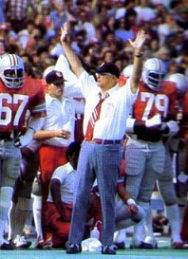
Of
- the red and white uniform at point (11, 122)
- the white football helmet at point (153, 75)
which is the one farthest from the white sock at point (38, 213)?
the white football helmet at point (153, 75)

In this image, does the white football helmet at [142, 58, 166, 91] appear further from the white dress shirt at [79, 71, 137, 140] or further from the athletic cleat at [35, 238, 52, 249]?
the athletic cleat at [35, 238, 52, 249]

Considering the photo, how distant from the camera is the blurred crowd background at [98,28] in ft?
65.9

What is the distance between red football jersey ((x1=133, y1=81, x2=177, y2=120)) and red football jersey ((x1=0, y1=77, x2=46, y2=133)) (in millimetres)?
1235

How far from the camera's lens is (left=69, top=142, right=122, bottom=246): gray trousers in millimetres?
13359

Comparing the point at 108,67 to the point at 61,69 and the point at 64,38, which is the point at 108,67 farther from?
the point at 61,69

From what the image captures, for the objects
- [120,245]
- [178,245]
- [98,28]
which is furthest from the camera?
[98,28]

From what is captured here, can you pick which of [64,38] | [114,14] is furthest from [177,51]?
[64,38]

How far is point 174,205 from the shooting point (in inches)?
604

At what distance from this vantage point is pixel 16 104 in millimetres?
13891

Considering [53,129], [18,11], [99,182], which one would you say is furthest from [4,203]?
[18,11]

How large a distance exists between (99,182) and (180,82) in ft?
8.43

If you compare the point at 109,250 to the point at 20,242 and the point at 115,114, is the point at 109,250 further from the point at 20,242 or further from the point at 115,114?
the point at 20,242

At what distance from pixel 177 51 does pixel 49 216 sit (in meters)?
8.39

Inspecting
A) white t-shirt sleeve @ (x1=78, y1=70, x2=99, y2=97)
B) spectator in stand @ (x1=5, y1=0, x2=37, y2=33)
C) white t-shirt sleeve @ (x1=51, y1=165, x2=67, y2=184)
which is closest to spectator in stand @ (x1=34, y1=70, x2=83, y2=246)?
white t-shirt sleeve @ (x1=51, y1=165, x2=67, y2=184)
